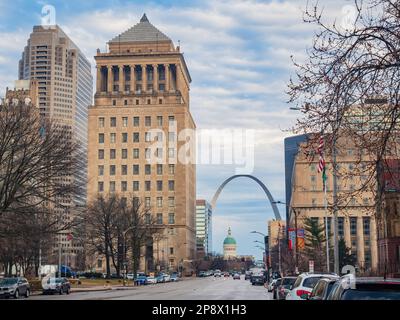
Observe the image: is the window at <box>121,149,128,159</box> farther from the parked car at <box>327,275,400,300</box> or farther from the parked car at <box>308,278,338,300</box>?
the parked car at <box>327,275,400,300</box>

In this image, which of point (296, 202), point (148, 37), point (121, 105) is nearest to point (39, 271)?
point (296, 202)

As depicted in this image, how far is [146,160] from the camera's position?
531 ft

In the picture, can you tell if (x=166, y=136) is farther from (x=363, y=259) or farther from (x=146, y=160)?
(x=363, y=259)

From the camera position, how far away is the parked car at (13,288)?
147ft

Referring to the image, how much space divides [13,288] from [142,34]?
13946 cm

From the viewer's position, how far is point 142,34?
177250 mm

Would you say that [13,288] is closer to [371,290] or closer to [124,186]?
[371,290]

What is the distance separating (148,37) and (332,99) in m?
164

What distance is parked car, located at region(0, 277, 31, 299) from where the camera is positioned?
44.7 metres

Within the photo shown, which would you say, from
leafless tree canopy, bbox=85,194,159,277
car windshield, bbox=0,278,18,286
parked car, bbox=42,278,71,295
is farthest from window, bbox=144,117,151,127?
car windshield, bbox=0,278,18,286

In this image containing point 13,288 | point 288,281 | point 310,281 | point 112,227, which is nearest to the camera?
point 310,281

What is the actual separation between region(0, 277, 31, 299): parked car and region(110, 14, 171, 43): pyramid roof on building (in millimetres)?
132690

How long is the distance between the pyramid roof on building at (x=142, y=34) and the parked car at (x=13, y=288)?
133 m

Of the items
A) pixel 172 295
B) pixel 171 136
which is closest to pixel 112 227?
pixel 172 295
